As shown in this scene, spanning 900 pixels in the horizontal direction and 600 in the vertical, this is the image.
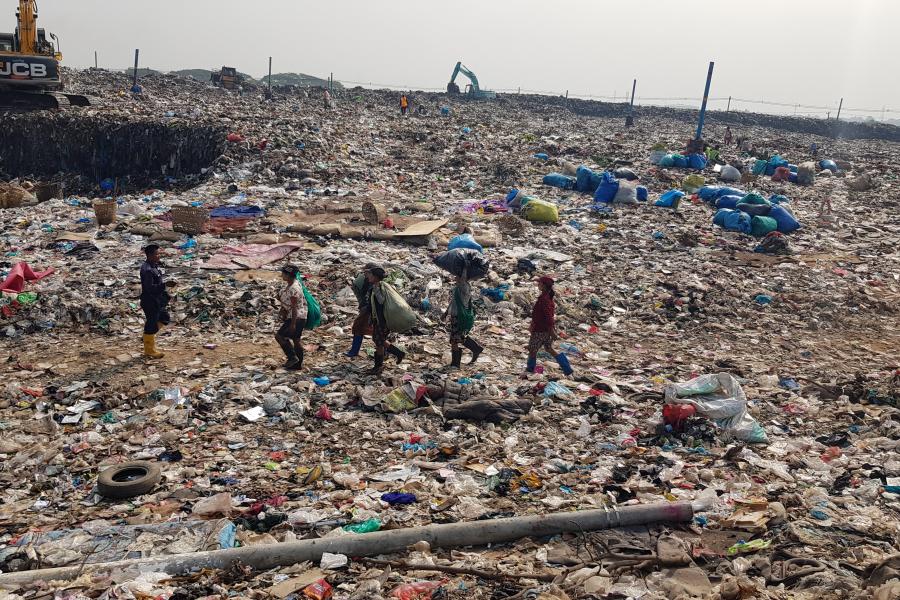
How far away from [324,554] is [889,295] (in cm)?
906

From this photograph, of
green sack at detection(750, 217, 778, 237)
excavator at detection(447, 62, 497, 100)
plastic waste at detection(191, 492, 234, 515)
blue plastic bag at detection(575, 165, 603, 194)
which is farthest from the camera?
excavator at detection(447, 62, 497, 100)

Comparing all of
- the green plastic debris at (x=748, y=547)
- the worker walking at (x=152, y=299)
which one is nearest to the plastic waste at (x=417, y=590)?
the green plastic debris at (x=748, y=547)

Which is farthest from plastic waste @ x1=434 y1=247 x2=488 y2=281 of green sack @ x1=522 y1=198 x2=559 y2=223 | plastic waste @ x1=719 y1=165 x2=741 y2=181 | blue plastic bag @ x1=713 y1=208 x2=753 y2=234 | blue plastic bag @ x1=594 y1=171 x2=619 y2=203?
plastic waste @ x1=719 y1=165 x2=741 y2=181

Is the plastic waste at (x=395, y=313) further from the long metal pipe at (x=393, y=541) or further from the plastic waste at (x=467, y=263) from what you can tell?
the long metal pipe at (x=393, y=541)

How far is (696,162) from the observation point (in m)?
17.3

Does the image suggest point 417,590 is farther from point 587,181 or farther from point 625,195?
point 587,181

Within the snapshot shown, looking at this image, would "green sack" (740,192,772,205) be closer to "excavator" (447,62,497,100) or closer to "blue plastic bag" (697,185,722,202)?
"blue plastic bag" (697,185,722,202)

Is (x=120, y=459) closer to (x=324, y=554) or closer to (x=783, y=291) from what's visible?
(x=324, y=554)

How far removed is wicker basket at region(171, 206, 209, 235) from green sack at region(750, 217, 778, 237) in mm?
9475

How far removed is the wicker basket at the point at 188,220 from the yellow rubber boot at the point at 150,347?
383 cm

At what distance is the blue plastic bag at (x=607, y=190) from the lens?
13.4 meters

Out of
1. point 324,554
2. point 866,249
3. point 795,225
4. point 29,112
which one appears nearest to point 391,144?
point 29,112

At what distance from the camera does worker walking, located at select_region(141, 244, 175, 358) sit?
19.5 feet

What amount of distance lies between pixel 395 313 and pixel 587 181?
32.0ft
